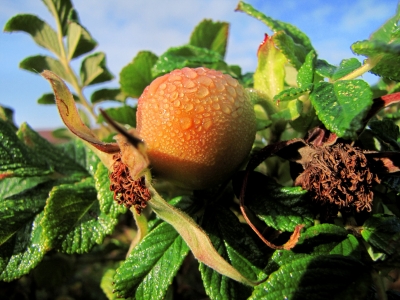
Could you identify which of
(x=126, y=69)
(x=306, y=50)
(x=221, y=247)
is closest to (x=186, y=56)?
(x=126, y=69)

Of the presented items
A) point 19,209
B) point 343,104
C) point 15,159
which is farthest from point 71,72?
point 343,104

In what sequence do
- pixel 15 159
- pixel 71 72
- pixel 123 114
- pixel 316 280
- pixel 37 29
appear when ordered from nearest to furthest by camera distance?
pixel 316 280
pixel 15 159
pixel 123 114
pixel 37 29
pixel 71 72

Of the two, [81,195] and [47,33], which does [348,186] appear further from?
[47,33]

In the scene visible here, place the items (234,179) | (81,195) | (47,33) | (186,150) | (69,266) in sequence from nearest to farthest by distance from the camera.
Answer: (186,150) < (234,179) < (81,195) < (47,33) < (69,266)

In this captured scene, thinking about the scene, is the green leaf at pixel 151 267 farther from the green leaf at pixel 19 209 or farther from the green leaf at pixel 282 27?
the green leaf at pixel 282 27

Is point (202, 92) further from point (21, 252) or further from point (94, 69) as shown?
point (94, 69)

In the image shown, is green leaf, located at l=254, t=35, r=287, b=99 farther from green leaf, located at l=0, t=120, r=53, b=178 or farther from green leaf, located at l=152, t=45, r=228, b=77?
green leaf, located at l=0, t=120, r=53, b=178
